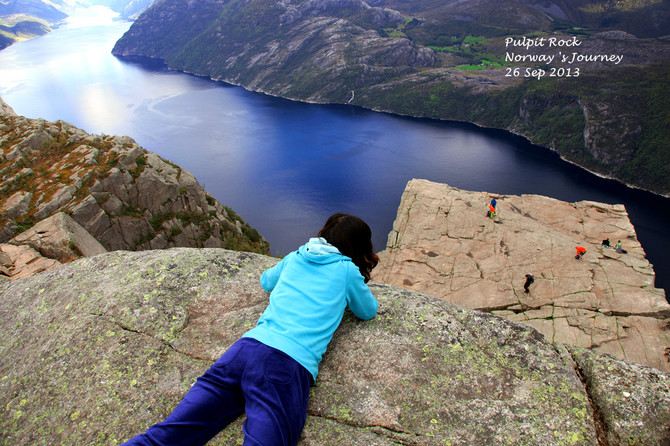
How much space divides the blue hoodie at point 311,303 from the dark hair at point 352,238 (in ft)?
0.96

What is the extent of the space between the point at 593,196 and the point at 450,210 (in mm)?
Result: 84775

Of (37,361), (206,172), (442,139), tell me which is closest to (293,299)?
(37,361)

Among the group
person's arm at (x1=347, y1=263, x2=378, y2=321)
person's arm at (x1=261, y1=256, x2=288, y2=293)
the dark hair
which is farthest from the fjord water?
person's arm at (x1=347, y1=263, x2=378, y2=321)

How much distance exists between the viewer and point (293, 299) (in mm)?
6832

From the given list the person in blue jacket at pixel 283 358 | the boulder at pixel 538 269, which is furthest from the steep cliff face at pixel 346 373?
the boulder at pixel 538 269

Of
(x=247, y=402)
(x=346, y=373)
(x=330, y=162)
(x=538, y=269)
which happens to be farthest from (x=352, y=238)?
(x=330, y=162)

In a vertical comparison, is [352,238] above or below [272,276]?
above

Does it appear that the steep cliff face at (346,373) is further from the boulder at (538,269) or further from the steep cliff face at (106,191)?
the boulder at (538,269)

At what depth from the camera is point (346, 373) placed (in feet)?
22.8

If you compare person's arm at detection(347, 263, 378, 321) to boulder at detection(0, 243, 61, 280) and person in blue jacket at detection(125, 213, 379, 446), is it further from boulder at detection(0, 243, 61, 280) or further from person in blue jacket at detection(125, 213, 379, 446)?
boulder at detection(0, 243, 61, 280)

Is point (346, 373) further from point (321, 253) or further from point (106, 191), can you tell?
point (106, 191)

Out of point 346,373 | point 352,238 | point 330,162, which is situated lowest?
point 330,162

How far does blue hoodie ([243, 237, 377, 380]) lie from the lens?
6.32 meters

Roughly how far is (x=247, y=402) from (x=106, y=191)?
92.4 feet
